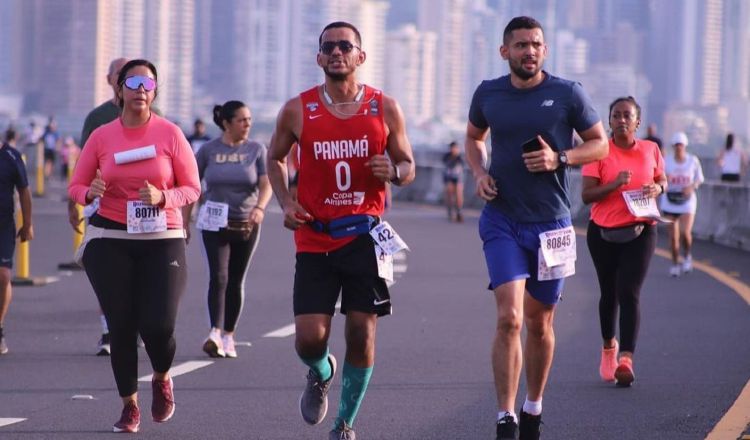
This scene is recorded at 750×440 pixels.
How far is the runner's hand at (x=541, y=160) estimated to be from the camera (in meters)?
8.73

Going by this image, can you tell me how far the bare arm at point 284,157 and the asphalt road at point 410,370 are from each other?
1.28m

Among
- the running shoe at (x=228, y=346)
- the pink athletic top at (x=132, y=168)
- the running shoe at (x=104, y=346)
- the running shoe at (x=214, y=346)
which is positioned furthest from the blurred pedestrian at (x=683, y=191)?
the pink athletic top at (x=132, y=168)

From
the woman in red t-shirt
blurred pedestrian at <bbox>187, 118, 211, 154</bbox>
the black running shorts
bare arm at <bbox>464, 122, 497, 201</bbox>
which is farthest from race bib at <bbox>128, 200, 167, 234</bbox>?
blurred pedestrian at <bbox>187, 118, 211, 154</bbox>

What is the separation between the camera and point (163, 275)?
31.2 ft

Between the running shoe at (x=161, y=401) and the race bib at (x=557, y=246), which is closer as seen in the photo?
the race bib at (x=557, y=246)

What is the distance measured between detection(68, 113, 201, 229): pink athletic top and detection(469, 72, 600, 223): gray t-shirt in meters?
1.61

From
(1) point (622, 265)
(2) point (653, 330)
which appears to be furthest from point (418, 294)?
(1) point (622, 265)

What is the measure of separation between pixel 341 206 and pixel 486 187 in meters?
0.69

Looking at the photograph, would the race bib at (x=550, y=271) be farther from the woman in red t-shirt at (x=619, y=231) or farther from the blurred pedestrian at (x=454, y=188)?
the blurred pedestrian at (x=454, y=188)

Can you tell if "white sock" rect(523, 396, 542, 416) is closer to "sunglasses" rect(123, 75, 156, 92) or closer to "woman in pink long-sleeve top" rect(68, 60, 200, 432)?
"woman in pink long-sleeve top" rect(68, 60, 200, 432)

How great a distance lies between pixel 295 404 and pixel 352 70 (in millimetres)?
2506

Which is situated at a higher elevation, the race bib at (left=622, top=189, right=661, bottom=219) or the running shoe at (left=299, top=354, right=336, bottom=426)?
the race bib at (left=622, top=189, right=661, bottom=219)

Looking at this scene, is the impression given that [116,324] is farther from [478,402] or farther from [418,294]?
[418,294]

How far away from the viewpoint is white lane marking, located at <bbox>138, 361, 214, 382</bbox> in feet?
38.7
